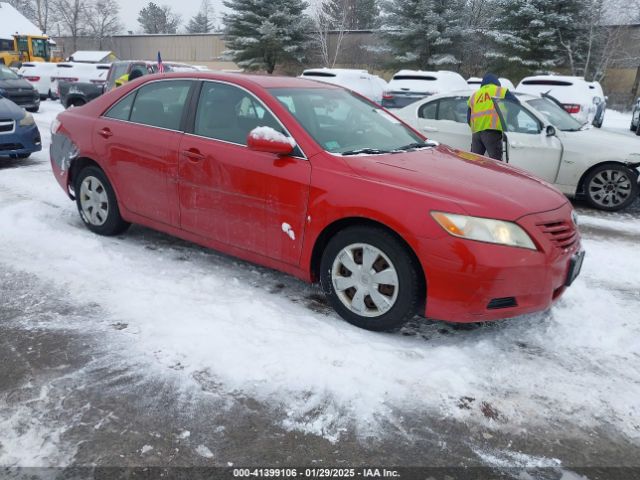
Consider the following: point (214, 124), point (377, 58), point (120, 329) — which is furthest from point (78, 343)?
point (377, 58)

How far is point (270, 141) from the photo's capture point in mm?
3643

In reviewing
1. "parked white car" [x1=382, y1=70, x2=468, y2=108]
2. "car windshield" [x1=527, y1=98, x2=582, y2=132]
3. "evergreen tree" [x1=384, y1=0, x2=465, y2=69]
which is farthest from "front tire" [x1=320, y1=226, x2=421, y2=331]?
"evergreen tree" [x1=384, y1=0, x2=465, y2=69]

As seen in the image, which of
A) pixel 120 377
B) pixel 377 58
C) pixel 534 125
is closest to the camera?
pixel 120 377

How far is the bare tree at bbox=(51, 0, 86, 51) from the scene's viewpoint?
172 feet

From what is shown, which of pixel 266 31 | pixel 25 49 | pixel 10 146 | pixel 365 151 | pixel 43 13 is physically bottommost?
pixel 10 146

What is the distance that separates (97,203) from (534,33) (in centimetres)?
2852

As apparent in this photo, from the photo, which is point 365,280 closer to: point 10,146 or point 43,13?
point 10,146

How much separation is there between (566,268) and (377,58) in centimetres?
3177

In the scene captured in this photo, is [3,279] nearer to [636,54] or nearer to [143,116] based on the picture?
[143,116]

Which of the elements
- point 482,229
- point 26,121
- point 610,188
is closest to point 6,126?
point 26,121

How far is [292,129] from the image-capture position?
3770 mm

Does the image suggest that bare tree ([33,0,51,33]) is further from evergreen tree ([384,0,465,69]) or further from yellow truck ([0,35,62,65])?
evergreen tree ([384,0,465,69])

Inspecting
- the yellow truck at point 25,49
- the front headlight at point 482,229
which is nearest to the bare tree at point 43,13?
the yellow truck at point 25,49

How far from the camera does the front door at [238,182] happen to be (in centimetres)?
368
